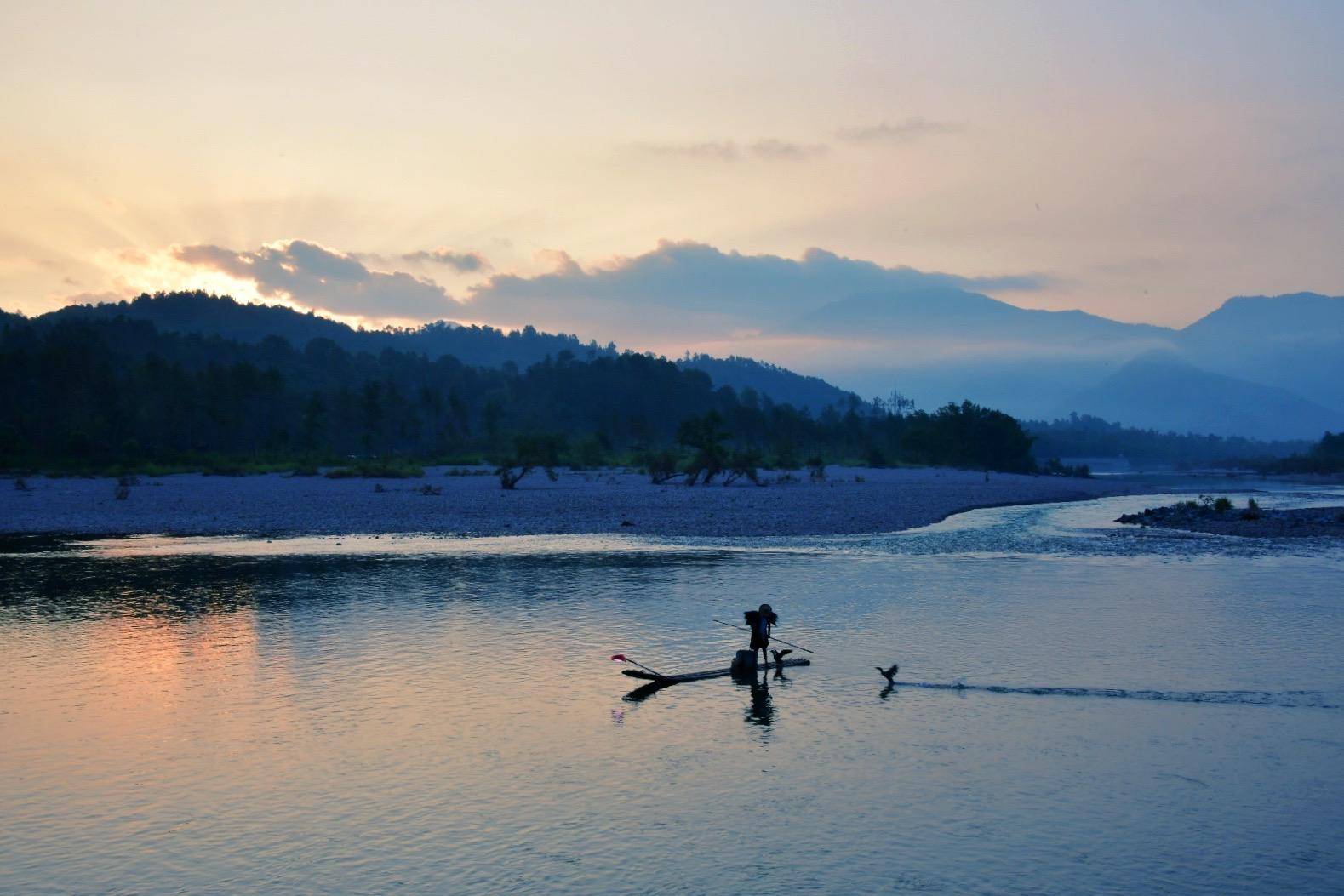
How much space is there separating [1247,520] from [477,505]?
50.4m

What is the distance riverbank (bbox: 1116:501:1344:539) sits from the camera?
56.8 m

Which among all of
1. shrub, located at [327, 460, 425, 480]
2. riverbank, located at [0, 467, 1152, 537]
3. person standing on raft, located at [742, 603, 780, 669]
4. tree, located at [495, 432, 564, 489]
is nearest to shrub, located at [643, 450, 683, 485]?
riverbank, located at [0, 467, 1152, 537]

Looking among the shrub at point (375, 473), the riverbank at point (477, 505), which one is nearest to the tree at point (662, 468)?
the riverbank at point (477, 505)

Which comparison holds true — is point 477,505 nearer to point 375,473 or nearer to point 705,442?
point 705,442

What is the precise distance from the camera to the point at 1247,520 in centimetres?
6419

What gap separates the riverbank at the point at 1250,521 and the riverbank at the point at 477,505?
14176mm

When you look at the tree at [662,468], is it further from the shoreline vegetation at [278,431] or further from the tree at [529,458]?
the tree at [529,458]

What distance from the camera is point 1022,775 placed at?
678 inches

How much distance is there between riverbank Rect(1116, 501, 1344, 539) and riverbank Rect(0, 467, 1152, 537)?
46.5ft

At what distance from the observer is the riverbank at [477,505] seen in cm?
5888

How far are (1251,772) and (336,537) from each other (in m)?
45.4

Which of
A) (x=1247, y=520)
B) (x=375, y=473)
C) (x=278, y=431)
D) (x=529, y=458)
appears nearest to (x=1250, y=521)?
(x=1247, y=520)

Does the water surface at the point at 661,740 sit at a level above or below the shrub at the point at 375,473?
below

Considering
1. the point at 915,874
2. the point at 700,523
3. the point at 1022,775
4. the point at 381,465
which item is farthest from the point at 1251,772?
the point at 381,465
